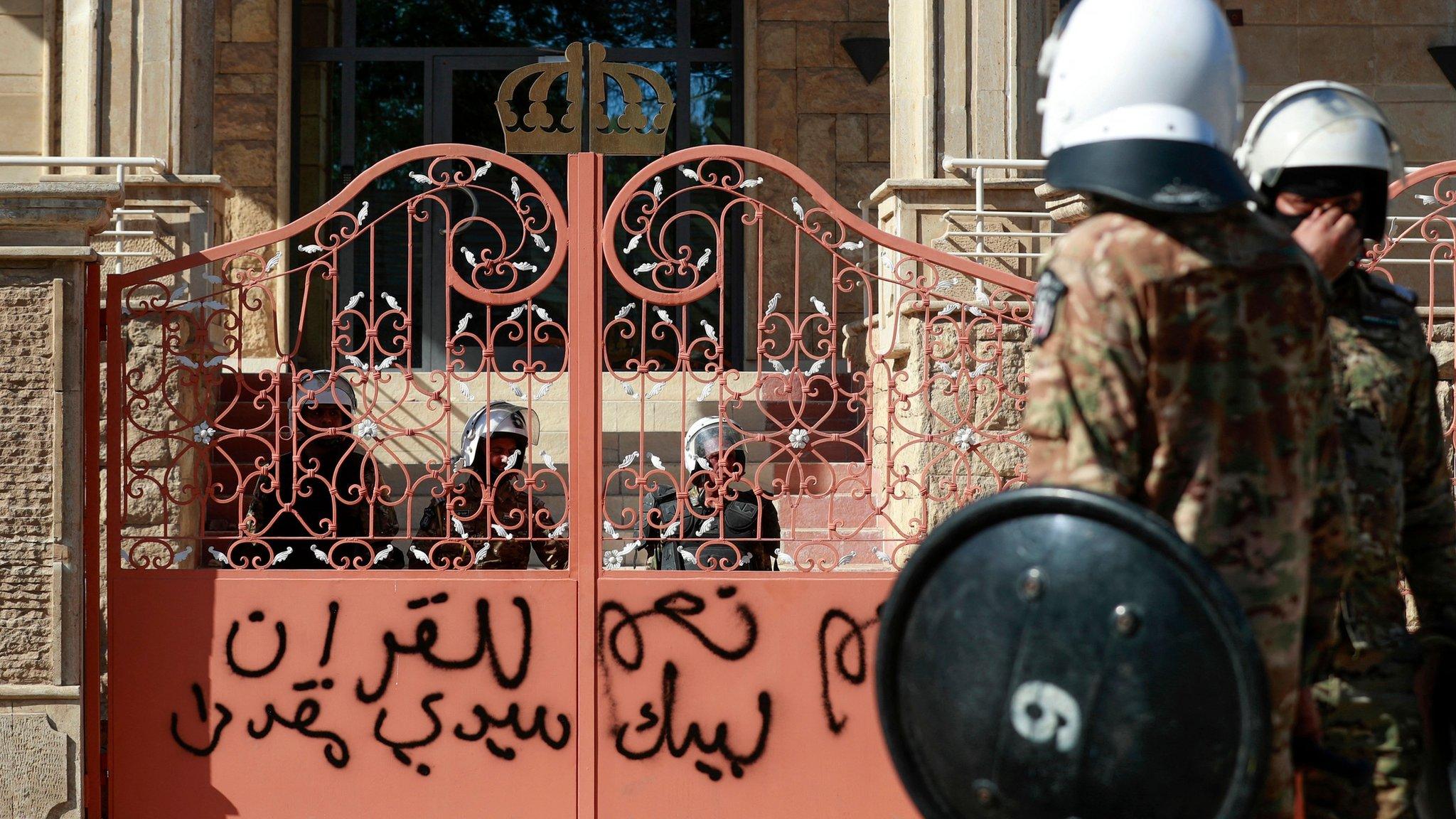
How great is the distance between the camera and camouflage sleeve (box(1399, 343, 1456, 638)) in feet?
9.48

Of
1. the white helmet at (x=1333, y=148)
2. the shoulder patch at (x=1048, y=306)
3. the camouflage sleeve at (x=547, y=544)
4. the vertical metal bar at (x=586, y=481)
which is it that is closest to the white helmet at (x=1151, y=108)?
the shoulder patch at (x=1048, y=306)

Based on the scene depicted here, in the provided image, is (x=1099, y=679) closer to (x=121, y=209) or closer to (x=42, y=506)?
(x=42, y=506)

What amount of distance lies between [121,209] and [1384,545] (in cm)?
625

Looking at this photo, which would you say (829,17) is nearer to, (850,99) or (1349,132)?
(850,99)

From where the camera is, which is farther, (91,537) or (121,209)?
(121,209)

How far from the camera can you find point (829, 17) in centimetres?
1048

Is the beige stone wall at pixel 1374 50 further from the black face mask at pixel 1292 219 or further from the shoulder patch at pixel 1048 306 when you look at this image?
the shoulder patch at pixel 1048 306

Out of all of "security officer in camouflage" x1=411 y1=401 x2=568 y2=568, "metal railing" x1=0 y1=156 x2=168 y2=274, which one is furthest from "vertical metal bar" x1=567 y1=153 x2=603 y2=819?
"metal railing" x1=0 y1=156 x2=168 y2=274

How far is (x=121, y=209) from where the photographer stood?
728 centimetres

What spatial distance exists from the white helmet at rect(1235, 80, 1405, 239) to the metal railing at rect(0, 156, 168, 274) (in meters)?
5.49

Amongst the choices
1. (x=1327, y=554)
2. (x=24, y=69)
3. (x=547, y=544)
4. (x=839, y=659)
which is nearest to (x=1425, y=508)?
(x=1327, y=554)

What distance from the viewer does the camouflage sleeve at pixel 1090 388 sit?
84.5 inches

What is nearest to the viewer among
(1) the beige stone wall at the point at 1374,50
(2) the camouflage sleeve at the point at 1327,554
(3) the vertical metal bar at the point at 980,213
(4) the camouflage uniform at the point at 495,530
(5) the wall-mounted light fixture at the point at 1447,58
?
(2) the camouflage sleeve at the point at 1327,554

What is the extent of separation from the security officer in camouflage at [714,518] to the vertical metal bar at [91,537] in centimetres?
180
